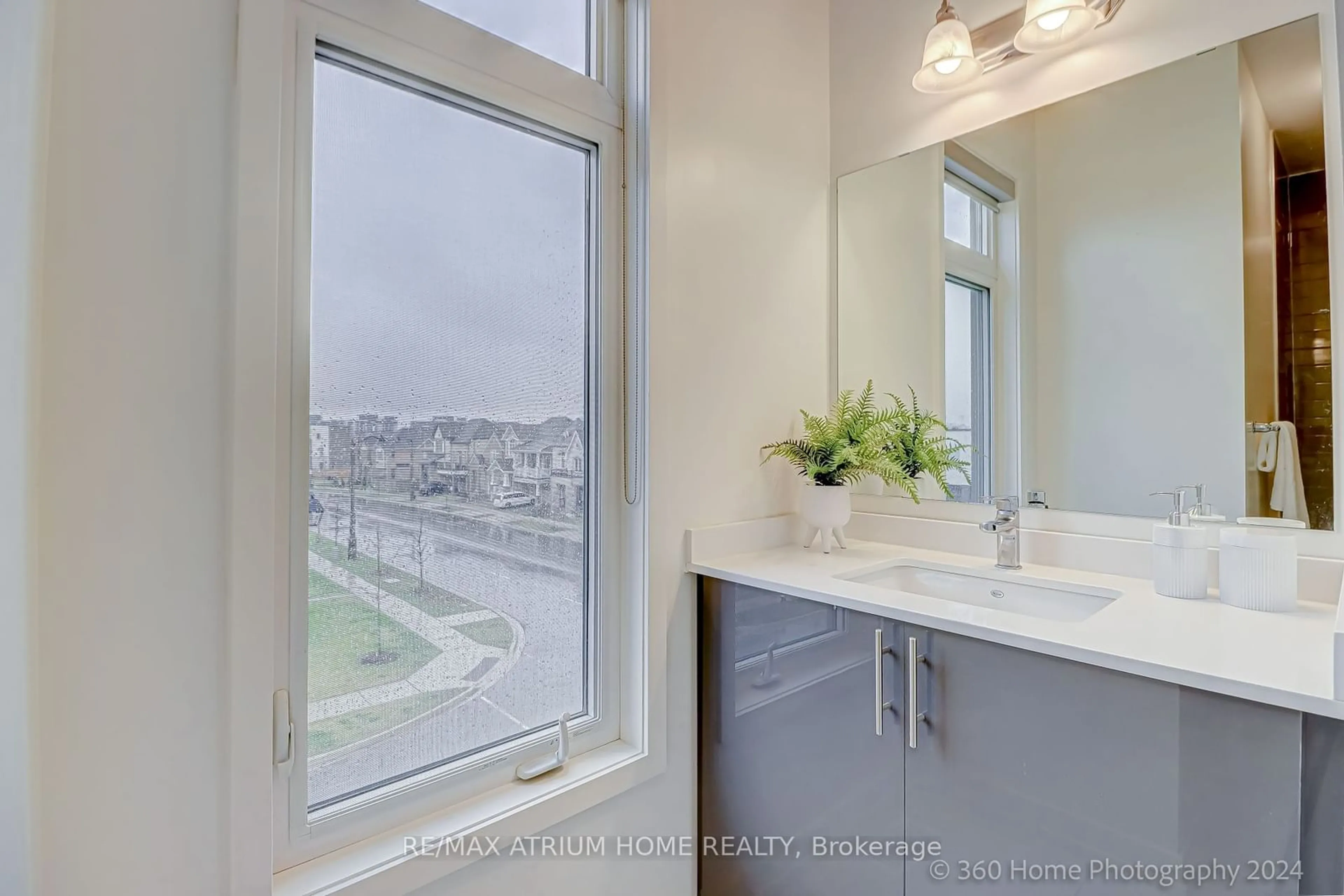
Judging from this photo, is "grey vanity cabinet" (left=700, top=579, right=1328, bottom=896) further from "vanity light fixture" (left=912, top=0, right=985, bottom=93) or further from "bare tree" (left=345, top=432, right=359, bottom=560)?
"vanity light fixture" (left=912, top=0, right=985, bottom=93)

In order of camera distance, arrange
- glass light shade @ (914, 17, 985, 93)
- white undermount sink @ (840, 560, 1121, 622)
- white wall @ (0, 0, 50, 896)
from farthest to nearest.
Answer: glass light shade @ (914, 17, 985, 93) → white undermount sink @ (840, 560, 1121, 622) → white wall @ (0, 0, 50, 896)

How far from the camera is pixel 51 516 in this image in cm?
71

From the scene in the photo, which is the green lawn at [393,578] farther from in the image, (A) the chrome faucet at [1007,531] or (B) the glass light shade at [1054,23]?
(B) the glass light shade at [1054,23]

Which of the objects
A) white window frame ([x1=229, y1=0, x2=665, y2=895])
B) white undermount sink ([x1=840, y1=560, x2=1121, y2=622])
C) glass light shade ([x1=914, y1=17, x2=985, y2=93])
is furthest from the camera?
glass light shade ([x1=914, y1=17, x2=985, y2=93])

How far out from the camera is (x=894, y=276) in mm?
1649

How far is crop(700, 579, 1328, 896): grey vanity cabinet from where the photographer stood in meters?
0.73

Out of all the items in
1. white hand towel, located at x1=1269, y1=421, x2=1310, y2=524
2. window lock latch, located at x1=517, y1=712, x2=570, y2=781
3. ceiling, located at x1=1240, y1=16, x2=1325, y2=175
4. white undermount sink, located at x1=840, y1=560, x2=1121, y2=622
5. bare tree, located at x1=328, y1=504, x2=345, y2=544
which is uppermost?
ceiling, located at x1=1240, y1=16, x2=1325, y2=175

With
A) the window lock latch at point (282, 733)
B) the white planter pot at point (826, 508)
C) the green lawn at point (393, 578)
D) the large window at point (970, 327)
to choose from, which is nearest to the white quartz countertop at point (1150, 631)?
the white planter pot at point (826, 508)

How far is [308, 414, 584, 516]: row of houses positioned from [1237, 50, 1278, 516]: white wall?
49.2 inches

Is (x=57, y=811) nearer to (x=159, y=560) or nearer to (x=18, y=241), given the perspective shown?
(x=159, y=560)

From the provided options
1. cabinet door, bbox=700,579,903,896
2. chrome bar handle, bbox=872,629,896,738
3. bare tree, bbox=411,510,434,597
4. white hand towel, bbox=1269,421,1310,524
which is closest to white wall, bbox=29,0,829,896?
bare tree, bbox=411,510,434,597

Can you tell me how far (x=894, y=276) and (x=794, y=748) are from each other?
3.88 feet

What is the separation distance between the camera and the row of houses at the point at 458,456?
967 millimetres

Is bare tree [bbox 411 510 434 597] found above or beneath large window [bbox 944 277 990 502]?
beneath
